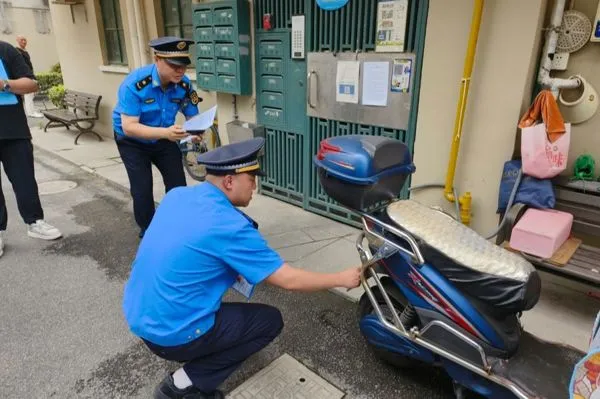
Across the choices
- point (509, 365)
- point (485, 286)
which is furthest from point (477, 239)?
point (509, 365)

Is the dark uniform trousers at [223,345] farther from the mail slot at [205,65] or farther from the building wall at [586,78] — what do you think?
the mail slot at [205,65]

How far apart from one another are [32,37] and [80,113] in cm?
876

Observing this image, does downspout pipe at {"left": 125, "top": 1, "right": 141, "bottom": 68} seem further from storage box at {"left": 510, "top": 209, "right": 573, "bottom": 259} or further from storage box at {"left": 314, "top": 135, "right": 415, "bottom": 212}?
storage box at {"left": 510, "top": 209, "right": 573, "bottom": 259}

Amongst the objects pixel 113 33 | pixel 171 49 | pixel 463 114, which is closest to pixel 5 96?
pixel 171 49

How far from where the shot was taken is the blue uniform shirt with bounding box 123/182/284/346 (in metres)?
1.68

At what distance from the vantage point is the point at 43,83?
1359 cm

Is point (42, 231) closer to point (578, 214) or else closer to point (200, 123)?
point (200, 123)

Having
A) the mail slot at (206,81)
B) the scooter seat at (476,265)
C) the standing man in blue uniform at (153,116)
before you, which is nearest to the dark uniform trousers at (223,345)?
the scooter seat at (476,265)

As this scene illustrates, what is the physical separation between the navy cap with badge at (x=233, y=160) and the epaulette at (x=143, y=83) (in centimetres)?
166

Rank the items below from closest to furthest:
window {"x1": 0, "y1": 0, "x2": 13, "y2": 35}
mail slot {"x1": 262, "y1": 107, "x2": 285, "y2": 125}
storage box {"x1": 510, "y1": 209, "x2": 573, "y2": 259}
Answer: storage box {"x1": 510, "y1": 209, "x2": 573, "y2": 259}, mail slot {"x1": 262, "y1": 107, "x2": 285, "y2": 125}, window {"x1": 0, "y1": 0, "x2": 13, "y2": 35}

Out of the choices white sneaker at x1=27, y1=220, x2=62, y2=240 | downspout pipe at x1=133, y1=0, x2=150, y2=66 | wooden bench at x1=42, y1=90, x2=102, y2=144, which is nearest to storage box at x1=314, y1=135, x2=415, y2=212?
white sneaker at x1=27, y1=220, x2=62, y2=240

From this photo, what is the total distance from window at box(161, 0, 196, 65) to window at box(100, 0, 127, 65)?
156 cm

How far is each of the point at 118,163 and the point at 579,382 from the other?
6.67 metres

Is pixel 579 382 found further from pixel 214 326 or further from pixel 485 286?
pixel 214 326
